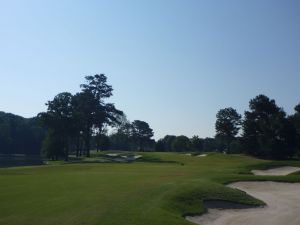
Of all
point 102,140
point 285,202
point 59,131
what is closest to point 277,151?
point 59,131

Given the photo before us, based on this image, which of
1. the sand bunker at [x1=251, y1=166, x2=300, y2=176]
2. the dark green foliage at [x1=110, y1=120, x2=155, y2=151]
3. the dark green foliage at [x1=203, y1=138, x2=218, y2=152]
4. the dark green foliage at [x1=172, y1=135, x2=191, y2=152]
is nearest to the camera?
the sand bunker at [x1=251, y1=166, x2=300, y2=176]

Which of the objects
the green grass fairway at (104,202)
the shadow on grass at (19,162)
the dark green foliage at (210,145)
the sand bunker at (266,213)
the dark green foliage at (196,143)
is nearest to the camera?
the green grass fairway at (104,202)

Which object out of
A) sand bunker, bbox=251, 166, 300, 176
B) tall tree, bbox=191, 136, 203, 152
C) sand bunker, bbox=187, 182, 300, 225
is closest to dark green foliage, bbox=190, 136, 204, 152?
tall tree, bbox=191, 136, 203, 152

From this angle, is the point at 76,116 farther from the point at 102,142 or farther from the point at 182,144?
the point at 182,144

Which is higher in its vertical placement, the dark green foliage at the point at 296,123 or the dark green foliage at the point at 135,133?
the dark green foliage at the point at 135,133

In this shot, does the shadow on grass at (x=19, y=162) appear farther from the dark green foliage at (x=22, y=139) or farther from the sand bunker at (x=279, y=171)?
the dark green foliage at (x=22, y=139)

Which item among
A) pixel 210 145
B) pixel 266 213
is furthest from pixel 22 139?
pixel 266 213

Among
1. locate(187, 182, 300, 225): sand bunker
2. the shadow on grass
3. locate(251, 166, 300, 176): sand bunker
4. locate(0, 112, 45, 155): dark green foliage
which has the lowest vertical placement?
locate(187, 182, 300, 225): sand bunker

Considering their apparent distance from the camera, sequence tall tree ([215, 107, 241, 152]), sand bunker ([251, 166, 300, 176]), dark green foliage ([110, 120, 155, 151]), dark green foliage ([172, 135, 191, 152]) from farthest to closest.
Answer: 1. dark green foliage ([110, 120, 155, 151])
2. dark green foliage ([172, 135, 191, 152])
3. tall tree ([215, 107, 241, 152])
4. sand bunker ([251, 166, 300, 176])

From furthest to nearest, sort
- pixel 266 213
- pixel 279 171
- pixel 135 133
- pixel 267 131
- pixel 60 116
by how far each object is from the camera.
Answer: pixel 135 133 → pixel 267 131 → pixel 60 116 → pixel 279 171 → pixel 266 213

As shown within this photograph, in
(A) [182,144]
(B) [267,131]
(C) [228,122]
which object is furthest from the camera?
(A) [182,144]

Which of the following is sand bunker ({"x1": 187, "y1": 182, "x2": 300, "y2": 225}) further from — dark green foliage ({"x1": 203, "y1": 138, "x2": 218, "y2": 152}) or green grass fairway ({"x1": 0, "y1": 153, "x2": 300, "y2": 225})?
dark green foliage ({"x1": 203, "y1": 138, "x2": 218, "y2": 152})

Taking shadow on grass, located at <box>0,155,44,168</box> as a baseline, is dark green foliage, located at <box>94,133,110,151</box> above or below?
above

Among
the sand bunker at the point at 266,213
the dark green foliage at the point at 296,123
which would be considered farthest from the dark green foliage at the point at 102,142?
the sand bunker at the point at 266,213
